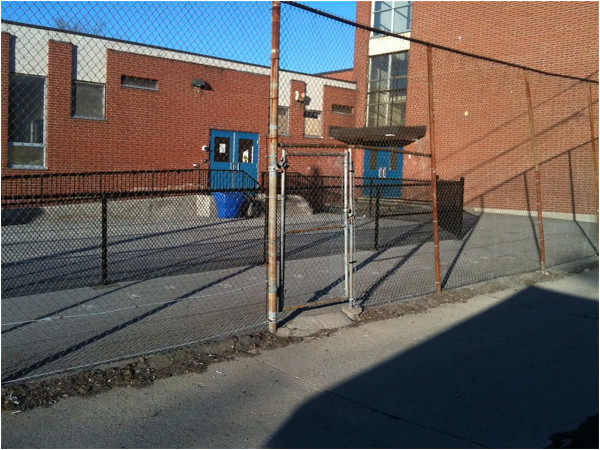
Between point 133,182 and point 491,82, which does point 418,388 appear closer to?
point 133,182

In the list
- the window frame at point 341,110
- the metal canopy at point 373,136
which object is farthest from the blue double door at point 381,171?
the window frame at point 341,110

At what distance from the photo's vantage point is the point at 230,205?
14805mm

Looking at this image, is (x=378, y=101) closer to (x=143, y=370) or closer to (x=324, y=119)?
(x=324, y=119)

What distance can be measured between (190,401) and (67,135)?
14392 millimetres

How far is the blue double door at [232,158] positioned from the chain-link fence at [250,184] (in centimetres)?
8

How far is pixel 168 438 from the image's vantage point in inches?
150

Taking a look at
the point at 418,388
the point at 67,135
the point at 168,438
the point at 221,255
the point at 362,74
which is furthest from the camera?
the point at 362,74

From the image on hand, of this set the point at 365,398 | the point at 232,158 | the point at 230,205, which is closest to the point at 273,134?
the point at 365,398

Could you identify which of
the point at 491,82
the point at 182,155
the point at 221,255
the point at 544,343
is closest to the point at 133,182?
A: the point at 182,155

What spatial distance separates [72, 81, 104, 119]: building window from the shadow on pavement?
1400cm

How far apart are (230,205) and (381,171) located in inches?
257

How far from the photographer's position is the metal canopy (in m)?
8.94

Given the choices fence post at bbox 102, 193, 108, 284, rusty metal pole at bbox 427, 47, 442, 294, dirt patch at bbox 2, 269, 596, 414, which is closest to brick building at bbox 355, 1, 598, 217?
rusty metal pole at bbox 427, 47, 442, 294

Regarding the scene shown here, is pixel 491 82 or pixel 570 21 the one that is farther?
pixel 491 82
